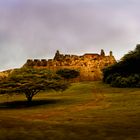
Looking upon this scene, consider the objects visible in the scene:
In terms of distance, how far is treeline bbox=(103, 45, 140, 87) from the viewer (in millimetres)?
74000

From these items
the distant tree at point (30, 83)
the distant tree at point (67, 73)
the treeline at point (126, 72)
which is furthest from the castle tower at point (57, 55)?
the distant tree at point (30, 83)

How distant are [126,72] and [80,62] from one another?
58.2 m

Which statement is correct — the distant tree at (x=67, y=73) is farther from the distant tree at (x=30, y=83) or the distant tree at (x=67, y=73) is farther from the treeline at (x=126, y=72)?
the distant tree at (x=30, y=83)

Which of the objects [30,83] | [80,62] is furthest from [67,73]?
[30,83]

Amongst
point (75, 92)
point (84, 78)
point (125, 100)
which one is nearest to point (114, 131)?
point (125, 100)

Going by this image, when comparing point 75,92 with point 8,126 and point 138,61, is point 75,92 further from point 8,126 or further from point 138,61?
point 8,126

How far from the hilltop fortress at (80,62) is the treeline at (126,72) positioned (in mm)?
47264

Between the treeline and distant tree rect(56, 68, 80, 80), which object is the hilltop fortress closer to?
distant tree rect(56, 68, 80, 80)

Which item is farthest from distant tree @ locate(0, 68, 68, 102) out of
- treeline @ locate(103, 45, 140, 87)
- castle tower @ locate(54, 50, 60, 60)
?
castle tower @ locate(54, 50, 60, 60)

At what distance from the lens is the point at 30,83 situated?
5381 centimetres

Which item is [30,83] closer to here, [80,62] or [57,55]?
[80,62]

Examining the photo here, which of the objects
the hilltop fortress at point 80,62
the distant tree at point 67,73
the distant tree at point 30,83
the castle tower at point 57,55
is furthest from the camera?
the castle tower at point 57,55

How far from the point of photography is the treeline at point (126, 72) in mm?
74000

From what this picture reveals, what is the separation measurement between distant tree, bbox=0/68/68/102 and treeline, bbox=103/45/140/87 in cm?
1963
